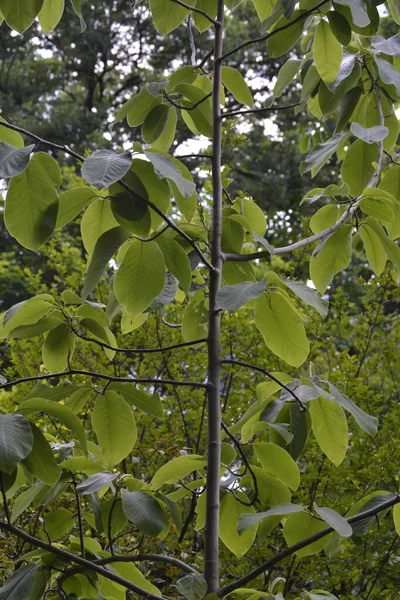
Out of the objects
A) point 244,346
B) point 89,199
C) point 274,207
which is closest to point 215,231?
point 89,199

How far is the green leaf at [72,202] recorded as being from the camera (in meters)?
1.00

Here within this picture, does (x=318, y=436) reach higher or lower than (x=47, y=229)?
lower

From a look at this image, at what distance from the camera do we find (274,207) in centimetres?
1066

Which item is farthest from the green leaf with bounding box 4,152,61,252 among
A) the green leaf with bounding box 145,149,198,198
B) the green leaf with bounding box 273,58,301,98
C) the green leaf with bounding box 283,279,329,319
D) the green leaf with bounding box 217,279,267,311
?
the green leaf with bounding box 273,58,301,98

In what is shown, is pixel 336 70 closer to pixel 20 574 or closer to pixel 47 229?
pixel 47 229

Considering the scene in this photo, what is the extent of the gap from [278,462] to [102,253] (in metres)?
0.41

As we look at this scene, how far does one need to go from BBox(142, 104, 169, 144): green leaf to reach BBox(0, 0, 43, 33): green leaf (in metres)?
0.25

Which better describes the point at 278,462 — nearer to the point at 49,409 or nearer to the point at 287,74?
the point at 49,409

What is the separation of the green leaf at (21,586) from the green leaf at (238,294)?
1.50 ft

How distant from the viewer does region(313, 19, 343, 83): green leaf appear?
129 centimetres

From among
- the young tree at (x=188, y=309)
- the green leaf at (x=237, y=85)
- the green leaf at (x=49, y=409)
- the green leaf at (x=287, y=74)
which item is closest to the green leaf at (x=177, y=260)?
the young tree at (x=188, y=309)

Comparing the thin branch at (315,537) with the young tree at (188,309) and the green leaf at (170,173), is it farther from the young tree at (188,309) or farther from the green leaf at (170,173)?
the green leaf at (170,173)

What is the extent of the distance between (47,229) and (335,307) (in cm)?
274

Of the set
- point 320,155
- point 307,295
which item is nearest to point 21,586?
point 307,295
